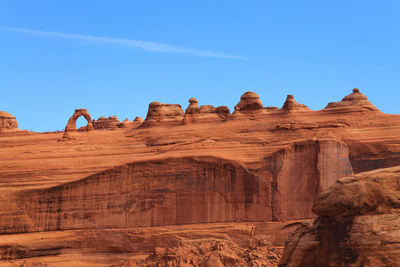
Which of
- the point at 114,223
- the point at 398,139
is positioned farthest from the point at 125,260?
the point at 398,139

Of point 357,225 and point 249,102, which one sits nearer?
point 357,225

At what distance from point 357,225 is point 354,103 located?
67.9 feet

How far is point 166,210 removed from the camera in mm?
30766

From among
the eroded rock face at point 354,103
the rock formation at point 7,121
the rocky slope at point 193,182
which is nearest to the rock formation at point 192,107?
the rocky slope at point 193,182

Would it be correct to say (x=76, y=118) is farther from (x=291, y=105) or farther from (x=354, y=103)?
(x=354, y=103)

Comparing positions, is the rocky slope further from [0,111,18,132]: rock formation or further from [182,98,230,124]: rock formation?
[0,111,18,132]: rock formation

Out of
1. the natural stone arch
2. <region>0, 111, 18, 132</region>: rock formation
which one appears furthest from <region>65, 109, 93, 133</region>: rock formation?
<region>0, 111, 18, 132</region>: rock formation

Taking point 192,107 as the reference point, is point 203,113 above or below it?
below

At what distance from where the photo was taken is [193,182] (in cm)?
3084

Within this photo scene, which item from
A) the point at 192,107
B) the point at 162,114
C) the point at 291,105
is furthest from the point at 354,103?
Answer: the point at 162,114

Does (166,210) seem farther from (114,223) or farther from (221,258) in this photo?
(221,258)

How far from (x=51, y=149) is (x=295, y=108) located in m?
15.4

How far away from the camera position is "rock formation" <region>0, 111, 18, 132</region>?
4097 centimetres

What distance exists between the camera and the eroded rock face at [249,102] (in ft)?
113
